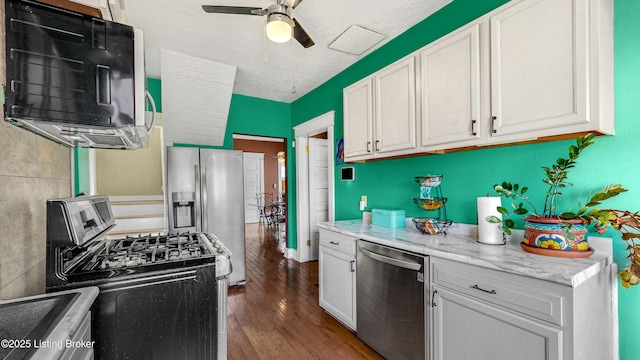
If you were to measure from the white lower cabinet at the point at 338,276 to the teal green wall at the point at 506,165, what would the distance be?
2.28ft

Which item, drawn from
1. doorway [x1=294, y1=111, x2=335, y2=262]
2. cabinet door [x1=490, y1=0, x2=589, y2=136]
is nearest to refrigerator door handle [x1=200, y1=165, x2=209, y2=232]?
doorway [x1=294, y1=111, x2=335, y2=262]

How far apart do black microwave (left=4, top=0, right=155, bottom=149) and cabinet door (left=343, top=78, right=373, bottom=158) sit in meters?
1.80

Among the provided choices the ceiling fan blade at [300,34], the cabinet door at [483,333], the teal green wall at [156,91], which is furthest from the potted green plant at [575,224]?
the teal green wall at [156,91]

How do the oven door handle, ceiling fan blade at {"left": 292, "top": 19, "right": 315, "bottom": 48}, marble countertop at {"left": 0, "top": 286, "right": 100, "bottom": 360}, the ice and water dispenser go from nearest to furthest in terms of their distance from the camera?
marble countertop at {"left": 0, "top": 286, "right": 100, "bottom": 360}, the oven door handle, ceiling fan blade at {"left": 292, "top": 19, "right": 315, "bottom": 48}, the ice and water dispenser

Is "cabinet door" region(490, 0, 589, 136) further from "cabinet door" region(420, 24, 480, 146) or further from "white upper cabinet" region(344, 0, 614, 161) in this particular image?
"cabinet door" region(420, 24, 480, 146)

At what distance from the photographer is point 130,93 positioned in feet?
3.64

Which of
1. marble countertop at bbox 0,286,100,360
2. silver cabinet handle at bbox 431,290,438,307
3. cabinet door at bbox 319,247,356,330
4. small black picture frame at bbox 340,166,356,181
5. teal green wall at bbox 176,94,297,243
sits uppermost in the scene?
teal green wall at bbox 176,94,297,243

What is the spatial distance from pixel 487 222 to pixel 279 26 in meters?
1.79

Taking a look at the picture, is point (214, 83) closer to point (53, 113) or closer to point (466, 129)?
point (53, 113)

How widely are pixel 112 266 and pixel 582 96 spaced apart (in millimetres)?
2356

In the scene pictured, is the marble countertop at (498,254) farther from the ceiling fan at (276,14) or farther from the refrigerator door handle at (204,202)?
the refrigerator door handle at (204,202)

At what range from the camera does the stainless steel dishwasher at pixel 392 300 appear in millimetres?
1646

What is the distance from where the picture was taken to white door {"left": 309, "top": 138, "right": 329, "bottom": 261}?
4350 mm

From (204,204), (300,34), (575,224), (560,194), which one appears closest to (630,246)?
(575,224)
